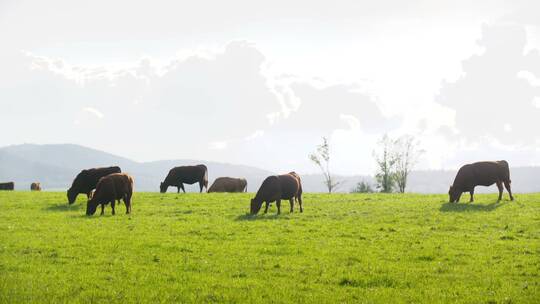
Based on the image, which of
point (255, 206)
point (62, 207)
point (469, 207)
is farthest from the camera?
point (62, 207)

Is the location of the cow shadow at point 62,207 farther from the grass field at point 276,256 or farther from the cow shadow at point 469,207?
the cow shadow at point 469,207

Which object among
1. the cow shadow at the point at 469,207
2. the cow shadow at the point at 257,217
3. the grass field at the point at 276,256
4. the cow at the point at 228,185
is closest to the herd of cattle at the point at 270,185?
the cow shadow at the point at 257,217

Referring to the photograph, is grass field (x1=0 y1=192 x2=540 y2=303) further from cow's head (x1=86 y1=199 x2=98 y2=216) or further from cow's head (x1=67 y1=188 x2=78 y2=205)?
cow's head (x1=67 y1=188 x2=78 y2=205)

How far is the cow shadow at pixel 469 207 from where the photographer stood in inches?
1138

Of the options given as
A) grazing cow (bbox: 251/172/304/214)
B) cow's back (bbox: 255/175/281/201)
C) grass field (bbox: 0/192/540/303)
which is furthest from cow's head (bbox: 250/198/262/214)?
grass field (bbox: 0/192/540/303)

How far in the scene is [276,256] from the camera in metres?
18.0

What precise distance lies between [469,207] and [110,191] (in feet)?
65.8

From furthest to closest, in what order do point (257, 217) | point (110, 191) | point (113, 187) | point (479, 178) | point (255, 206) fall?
point (479, 178) → point (113, 187) → point (110, 191) → point (255, 206) → point (257, 217)

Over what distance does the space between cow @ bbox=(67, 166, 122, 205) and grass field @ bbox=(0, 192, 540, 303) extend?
15.5 ft

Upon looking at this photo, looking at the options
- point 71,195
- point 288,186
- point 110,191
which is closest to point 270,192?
point 288,186

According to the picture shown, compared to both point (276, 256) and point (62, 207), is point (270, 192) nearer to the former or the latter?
point (276, 256)

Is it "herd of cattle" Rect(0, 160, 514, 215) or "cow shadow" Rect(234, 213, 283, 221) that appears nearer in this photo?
"cow shadow" Rect(234, 213, 283, 221)

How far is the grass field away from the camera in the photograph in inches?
540

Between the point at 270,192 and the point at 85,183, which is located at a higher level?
the point at 85,183
